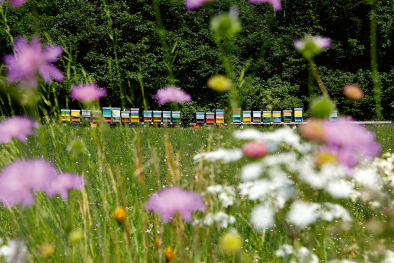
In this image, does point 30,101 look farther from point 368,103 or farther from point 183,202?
point 368,103

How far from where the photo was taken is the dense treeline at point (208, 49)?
17.7 metres

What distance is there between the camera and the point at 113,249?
6.14ft

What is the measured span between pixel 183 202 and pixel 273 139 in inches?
11.7

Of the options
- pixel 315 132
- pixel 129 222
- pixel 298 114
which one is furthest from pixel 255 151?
pixel 298 114

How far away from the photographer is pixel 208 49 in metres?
18.8

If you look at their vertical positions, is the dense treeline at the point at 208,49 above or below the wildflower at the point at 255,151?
above

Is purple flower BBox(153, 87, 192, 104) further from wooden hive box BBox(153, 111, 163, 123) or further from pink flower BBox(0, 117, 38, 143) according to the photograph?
wooden hive box BBox(153, 111, 163, 123)

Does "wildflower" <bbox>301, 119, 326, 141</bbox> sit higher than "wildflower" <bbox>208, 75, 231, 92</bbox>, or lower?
lower

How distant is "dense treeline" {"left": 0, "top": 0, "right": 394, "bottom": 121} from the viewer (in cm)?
1770

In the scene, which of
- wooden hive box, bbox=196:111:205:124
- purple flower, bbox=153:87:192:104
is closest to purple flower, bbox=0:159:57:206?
purple flower, bbox=153:87:192:104

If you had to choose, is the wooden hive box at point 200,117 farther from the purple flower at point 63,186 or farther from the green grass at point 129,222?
the purple flower at point 63,186

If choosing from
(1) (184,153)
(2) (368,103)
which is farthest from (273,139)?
(2) (368,103)

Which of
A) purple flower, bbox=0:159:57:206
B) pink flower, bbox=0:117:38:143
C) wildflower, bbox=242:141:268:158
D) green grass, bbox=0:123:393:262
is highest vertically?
pink flower, bbox=0:117:38:143

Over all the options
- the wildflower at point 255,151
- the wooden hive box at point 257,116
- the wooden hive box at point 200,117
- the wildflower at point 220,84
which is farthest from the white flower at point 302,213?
the wooden hive box at point 257,116
